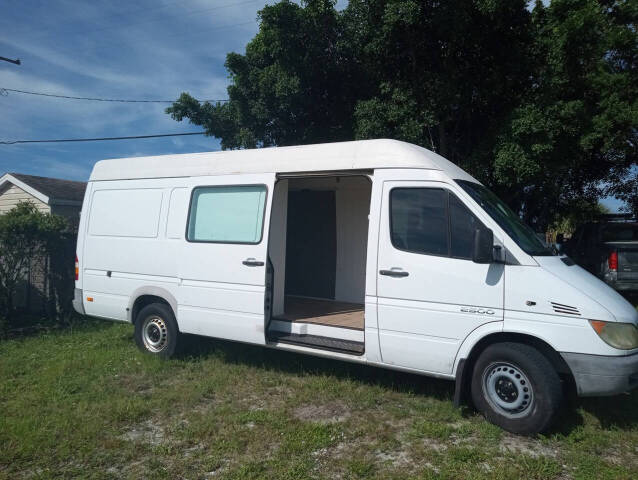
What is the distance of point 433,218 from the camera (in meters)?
4.99

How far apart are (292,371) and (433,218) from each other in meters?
2.76

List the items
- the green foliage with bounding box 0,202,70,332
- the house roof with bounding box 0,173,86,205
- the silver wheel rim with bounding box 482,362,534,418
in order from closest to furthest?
the silver wheel rim with bounding box 482,362,534,418 < the green foliage with bounding box 0,202,70,332 < the house roof with bounding box 0,173,86,205

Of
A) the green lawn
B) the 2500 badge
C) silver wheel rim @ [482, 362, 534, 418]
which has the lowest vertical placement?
the green lawn

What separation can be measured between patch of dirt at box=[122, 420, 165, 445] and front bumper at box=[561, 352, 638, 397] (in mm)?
3730

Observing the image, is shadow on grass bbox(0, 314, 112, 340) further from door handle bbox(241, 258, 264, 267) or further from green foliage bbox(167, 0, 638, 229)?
green foliage bbox(167, 0, 638, 229)

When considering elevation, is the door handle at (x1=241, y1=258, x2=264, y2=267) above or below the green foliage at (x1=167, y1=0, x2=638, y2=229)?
below

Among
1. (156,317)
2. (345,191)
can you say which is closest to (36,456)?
(156,317)

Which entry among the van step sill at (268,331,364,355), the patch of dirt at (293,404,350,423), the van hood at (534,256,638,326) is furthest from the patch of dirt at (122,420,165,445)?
the van hood at (534,256,638,326)

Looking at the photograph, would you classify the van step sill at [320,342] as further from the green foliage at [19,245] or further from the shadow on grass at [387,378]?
the green foliage at [19,245]

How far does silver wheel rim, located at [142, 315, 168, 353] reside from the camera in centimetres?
677

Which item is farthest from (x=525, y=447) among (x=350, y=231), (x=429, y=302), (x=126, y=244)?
(x=126, y=244)

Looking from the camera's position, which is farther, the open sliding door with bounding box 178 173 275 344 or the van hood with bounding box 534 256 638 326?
the open sliding door with bounding box 178 173 275 344

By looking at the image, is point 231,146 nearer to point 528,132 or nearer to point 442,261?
point 528,132

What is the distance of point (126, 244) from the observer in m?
6.84
